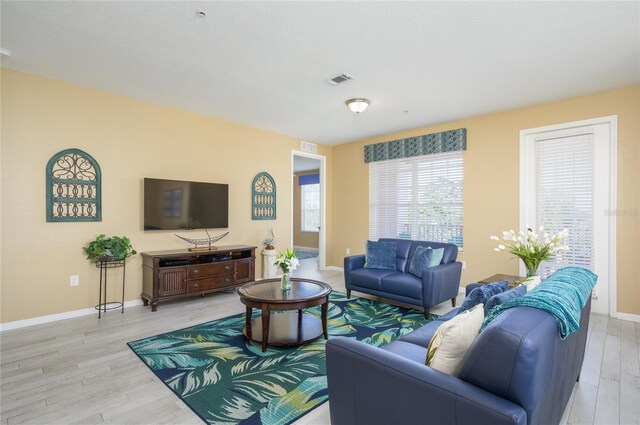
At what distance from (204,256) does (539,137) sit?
4945 millimetres

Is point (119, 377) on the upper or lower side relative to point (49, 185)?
lower

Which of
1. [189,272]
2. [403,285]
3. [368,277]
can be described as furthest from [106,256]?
[403,285]

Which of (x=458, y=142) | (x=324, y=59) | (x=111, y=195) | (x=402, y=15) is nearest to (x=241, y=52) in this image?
(x=324, y=59)

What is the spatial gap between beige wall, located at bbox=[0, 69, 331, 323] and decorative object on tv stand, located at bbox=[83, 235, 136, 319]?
87 millimetres

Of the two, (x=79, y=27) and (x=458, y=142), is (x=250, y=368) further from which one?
(x=458, y=142)

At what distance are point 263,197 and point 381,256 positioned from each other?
2.41 metres

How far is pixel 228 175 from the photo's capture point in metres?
5.26

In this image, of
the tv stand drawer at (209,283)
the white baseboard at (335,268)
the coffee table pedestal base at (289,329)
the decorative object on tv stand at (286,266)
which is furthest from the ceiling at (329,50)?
the white baseboard at (335,268)

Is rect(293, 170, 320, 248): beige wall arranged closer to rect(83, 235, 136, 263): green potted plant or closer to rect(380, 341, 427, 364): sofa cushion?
rect(83, 235, 136, 263): green potted plant

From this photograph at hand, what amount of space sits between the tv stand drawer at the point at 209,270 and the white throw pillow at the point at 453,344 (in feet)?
11.7

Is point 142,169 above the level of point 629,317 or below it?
above

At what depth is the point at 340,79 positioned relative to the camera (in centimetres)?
357

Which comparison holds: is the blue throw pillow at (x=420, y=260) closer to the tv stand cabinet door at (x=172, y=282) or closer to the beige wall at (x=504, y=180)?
the beige wall at (x=504, y=180)

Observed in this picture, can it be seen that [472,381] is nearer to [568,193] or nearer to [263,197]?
[568,193]
